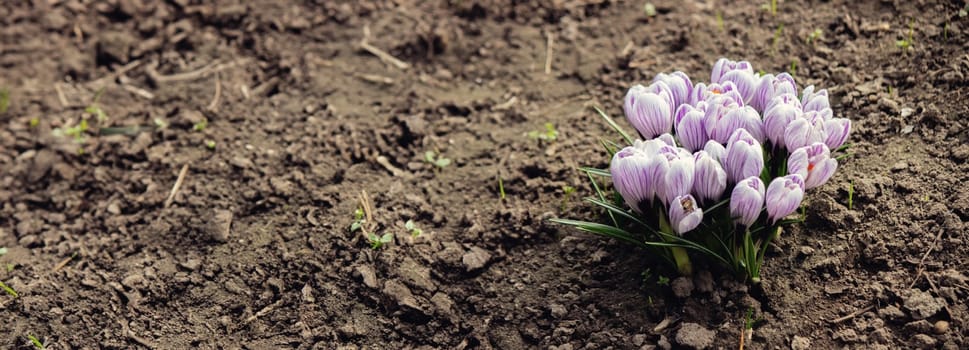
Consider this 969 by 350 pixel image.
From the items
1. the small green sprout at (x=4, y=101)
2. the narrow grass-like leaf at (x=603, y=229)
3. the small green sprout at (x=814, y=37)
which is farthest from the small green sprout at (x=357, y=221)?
the small green sprout at (x=4, y=101)

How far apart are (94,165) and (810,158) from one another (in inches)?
113

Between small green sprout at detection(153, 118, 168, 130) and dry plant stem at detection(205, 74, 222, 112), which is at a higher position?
dry plant stem at detection(205, 74, 222, 112)

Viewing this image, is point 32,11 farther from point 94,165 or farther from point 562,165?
point 562,165

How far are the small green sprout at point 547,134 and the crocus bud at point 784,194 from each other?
3.77 feet

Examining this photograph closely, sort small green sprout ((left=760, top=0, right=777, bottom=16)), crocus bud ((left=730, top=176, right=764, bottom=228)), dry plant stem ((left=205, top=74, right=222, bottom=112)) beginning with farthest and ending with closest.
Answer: dry plant stem ((left=205, top=74, right=222, bottom=112)) < small green sprout ((left=760, top=0, right=777, bottom=16)) < crocus bud ((left=730, top=176, right=764, bottom=228))

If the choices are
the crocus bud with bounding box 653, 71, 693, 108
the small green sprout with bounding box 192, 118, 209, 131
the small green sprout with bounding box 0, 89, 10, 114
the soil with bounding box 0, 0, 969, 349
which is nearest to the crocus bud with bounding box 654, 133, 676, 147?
the crocus bud with bounding box 653, 71, 693, 108

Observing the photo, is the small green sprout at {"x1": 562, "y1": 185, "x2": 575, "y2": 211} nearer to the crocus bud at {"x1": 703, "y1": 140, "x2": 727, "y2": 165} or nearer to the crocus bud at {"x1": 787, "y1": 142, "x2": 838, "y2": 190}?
the crocus bud at {"x1": 703, "y1": 140, "x2": 727, "y2": 165}

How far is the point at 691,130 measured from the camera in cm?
235

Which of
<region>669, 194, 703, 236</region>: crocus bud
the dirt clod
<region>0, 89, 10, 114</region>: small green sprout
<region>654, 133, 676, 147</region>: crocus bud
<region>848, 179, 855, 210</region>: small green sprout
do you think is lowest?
<region>0, 89, 10, 114</region>: small green sprout

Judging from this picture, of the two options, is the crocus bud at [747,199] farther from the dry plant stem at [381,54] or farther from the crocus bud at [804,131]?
the dry plant stem at [381,54]

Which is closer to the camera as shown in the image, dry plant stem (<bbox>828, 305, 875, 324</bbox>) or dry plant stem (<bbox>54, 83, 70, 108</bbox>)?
dry plant stem (<bbox>828, 305, 875, 324</bbox>)

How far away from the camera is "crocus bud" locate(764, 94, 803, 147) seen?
7.41 ft

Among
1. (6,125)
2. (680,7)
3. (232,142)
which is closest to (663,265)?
(680,7)

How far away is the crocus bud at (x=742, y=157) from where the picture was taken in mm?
2168
